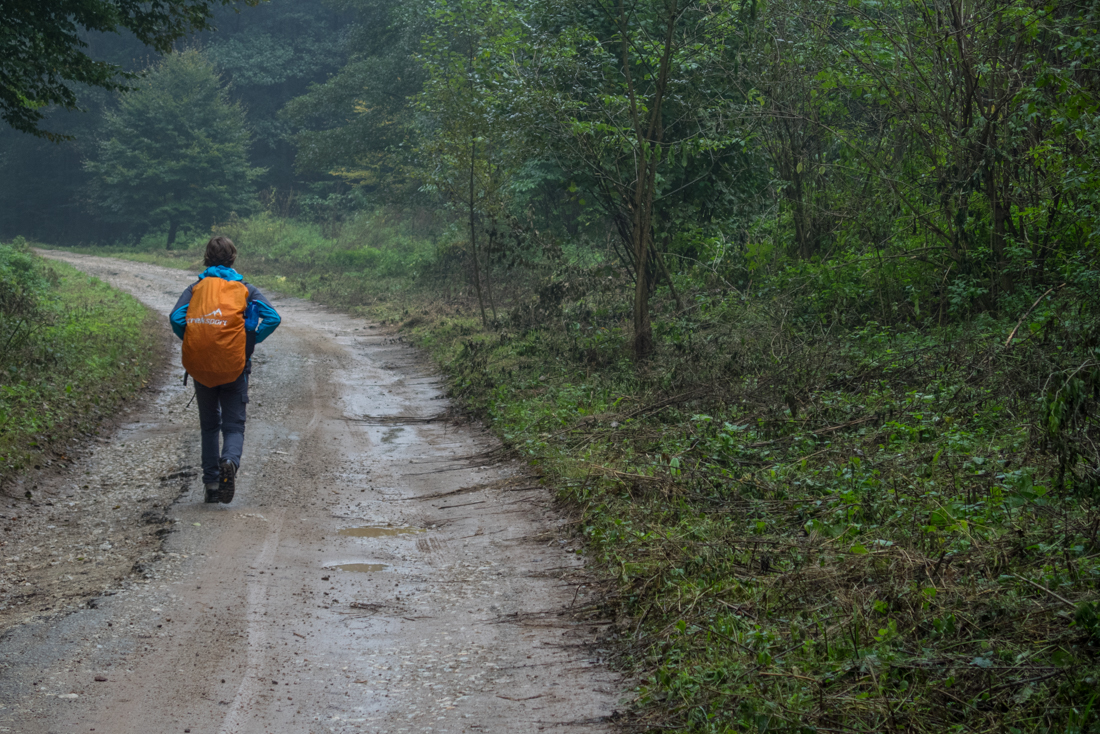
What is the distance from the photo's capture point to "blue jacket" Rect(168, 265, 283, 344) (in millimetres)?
6461

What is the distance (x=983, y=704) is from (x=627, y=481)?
355cm

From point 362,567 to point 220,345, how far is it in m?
2.17

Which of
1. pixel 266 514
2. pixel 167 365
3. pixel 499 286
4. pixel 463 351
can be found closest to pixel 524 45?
pixel 463 351

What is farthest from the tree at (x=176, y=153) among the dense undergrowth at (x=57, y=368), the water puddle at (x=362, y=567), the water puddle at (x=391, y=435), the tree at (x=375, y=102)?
the water puddle at (x=362, y=567)

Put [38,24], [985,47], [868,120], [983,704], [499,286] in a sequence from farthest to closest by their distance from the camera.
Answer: [499,286], [868,120], [38,24], [985,47], [983,704]

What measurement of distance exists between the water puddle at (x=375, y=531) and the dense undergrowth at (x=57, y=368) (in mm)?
2938

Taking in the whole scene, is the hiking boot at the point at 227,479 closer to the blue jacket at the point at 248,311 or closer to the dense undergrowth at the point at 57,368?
the blue jacket at the point at 248,311

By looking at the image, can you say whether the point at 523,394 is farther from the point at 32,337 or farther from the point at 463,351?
the point at 32,337

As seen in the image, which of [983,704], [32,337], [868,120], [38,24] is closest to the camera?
[983,704]

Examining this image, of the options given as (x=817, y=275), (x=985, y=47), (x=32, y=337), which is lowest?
(x=32, y=337)

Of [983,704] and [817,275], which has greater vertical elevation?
[817,275]

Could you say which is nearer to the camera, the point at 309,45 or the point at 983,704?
the point at 983,704

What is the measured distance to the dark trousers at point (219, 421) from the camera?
653 cm

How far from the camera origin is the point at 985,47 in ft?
28.2
